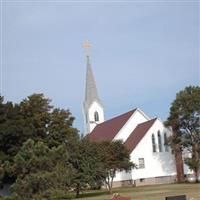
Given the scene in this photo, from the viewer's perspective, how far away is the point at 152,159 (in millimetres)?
75750

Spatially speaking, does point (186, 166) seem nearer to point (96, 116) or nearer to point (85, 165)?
point (85, 165)

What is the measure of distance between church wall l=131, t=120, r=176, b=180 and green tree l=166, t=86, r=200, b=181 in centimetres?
439

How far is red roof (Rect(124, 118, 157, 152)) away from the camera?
245ft

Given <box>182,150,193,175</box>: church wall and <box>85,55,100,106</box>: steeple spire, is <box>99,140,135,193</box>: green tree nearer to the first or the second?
<box>182,150,193,175</box>: church wall

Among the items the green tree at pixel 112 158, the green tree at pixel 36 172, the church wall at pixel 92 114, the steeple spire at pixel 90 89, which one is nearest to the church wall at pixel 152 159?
the green tree at pixel 112 158

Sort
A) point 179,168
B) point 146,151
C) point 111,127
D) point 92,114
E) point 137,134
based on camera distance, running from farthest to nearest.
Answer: point 92,114 → point 111,127 → point 137,134 → point 179,168 → point 146,151

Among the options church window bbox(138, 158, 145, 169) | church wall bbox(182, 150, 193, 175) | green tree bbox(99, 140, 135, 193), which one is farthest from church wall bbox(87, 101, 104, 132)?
green tree bbox(99, 140, 135, 193)

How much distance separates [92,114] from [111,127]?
1902 centimetres

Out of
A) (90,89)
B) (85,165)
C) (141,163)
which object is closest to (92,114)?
(90,89)

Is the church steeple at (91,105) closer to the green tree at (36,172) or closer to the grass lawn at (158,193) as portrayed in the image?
the grass lawn at (158,193)

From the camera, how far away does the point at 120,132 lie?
259 feet

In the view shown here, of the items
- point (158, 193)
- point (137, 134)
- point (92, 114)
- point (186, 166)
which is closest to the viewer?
point (158, 193)

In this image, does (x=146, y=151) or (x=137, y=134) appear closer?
(x=146, y=151)

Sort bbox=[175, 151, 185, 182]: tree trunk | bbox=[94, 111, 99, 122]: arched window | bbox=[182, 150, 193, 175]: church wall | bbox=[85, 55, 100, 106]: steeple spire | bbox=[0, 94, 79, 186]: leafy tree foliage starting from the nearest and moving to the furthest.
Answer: bbox=[0, 94, 79, 186]: leafy tree foliage
bbox=[182, 150, 193, 175]: church wall
bbox=[175, 151, 185, 182]: tree trunk
bbox=[94, 111, 99, 122]: arched window
bbox=[85, 55, 100, 106]: steeple spire
